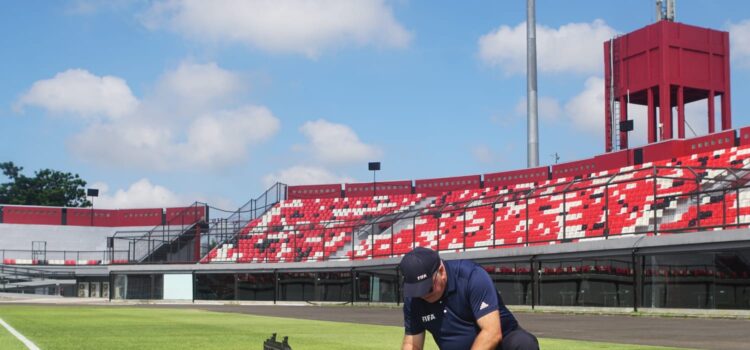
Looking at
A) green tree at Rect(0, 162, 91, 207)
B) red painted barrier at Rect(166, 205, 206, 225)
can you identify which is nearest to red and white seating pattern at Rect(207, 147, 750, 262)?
red painted barrier at Rect(166, 205, 206, 225)

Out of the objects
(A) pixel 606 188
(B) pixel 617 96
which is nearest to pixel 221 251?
(B) pixel 617 96

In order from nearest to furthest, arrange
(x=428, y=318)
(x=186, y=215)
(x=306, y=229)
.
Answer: (x=428, y=318)
(x=306, y=229)
(x=186, y=215)

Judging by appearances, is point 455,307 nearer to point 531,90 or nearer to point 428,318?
point 428,318

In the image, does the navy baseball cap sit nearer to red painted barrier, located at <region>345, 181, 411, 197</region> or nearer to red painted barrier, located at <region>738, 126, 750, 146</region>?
red painted barrier, located at <region>738, 126, 750, 146</region>

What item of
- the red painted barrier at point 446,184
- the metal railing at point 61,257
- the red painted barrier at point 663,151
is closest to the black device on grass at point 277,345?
the red painted barrier at point 663,151

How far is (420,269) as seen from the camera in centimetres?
531

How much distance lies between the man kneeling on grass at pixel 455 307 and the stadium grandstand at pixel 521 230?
74.4 feet

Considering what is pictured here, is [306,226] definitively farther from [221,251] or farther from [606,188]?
[606,188]

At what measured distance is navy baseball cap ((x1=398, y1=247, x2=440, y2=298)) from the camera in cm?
531

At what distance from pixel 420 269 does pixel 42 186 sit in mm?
103799

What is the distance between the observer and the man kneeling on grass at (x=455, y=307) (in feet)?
17.6

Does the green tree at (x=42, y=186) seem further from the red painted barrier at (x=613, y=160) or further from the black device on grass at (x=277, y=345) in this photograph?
the black device on grass at (x=277, y=345)

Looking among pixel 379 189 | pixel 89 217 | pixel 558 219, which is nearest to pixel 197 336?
pixel 558 219

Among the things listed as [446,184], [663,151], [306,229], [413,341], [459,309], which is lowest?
[413,341]
